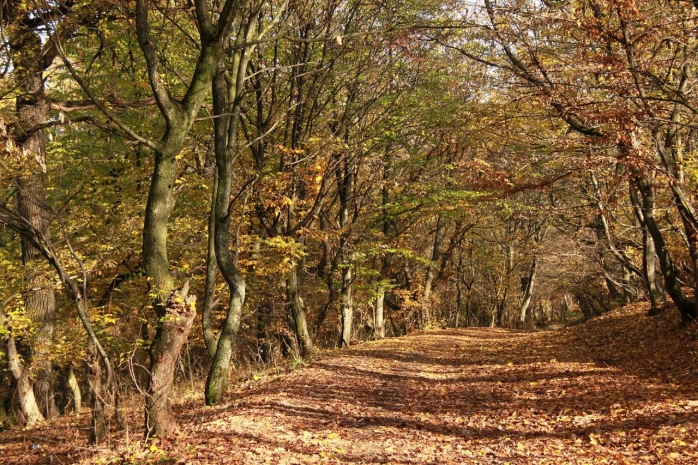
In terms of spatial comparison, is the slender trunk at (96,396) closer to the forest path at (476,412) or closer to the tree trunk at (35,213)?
the forest path at (476,412)

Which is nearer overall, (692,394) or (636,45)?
(692,394)

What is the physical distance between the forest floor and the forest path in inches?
0.9

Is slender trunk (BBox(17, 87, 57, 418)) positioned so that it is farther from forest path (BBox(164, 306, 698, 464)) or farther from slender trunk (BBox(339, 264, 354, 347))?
slender trunk (BBox(339, 264, 354, 347))

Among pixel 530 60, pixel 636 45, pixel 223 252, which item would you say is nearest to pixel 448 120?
pixel 530 60

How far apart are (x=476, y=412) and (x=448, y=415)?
45 centimetres

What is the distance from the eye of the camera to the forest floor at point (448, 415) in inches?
241

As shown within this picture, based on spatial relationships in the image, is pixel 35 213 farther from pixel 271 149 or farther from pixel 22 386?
pixel 271 149

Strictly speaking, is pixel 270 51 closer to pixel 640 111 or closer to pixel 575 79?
pixel 575 79

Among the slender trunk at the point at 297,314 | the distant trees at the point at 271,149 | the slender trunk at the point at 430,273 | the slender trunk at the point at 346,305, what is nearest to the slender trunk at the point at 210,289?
the distant trees at the point at 271,149

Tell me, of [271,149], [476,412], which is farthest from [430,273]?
[476,412]

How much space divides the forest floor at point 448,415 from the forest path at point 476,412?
0.02 metres

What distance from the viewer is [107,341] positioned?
43.8 ft

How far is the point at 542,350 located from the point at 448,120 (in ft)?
23.3

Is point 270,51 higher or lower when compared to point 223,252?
higher
